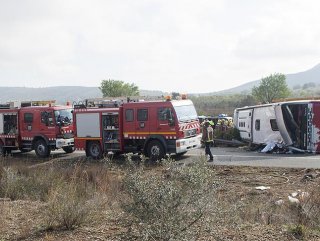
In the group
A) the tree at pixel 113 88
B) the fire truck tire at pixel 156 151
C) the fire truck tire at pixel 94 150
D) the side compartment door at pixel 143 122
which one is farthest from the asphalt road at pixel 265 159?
the tree at pixel 113 88

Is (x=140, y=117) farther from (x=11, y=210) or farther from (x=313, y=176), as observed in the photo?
(x=11, y=210)

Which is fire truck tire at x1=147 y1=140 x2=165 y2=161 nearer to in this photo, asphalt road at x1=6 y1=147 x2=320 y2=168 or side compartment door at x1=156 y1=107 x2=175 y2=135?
side compartment door at x1=156 y1=107 x2=175 y2=135

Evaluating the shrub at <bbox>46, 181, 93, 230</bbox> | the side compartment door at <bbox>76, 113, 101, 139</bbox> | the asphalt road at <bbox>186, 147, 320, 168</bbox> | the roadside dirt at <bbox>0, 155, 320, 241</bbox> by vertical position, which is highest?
the side compartment door at <bbox>76, 113, 101, 139</bbox>

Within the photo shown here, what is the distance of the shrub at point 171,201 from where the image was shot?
4254 mm

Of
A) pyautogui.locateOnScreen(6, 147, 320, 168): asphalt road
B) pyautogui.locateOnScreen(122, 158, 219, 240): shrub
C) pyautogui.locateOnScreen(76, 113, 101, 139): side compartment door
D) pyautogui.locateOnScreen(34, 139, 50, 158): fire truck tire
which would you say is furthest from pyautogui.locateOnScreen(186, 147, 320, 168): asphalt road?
pyautogui.locateOnScreen(122, 158, 219, 240): shrub

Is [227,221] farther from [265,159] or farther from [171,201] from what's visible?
[265,159]

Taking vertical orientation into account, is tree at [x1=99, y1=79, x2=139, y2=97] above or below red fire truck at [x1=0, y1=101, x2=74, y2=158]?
above

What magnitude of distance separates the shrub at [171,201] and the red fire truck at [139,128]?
37.9 feet

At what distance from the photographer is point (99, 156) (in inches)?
717

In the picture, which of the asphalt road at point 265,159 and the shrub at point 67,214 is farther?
the asphalt road at point 265,159

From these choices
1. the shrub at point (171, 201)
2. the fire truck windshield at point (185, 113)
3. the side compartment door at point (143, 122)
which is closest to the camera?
the shrub at point (171, 201)

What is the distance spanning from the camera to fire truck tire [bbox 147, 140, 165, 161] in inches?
647

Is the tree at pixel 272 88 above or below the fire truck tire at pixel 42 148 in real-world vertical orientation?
above

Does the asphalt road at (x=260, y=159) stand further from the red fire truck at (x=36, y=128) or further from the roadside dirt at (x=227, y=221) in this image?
the roadside dirt at (x=227, y=221)
